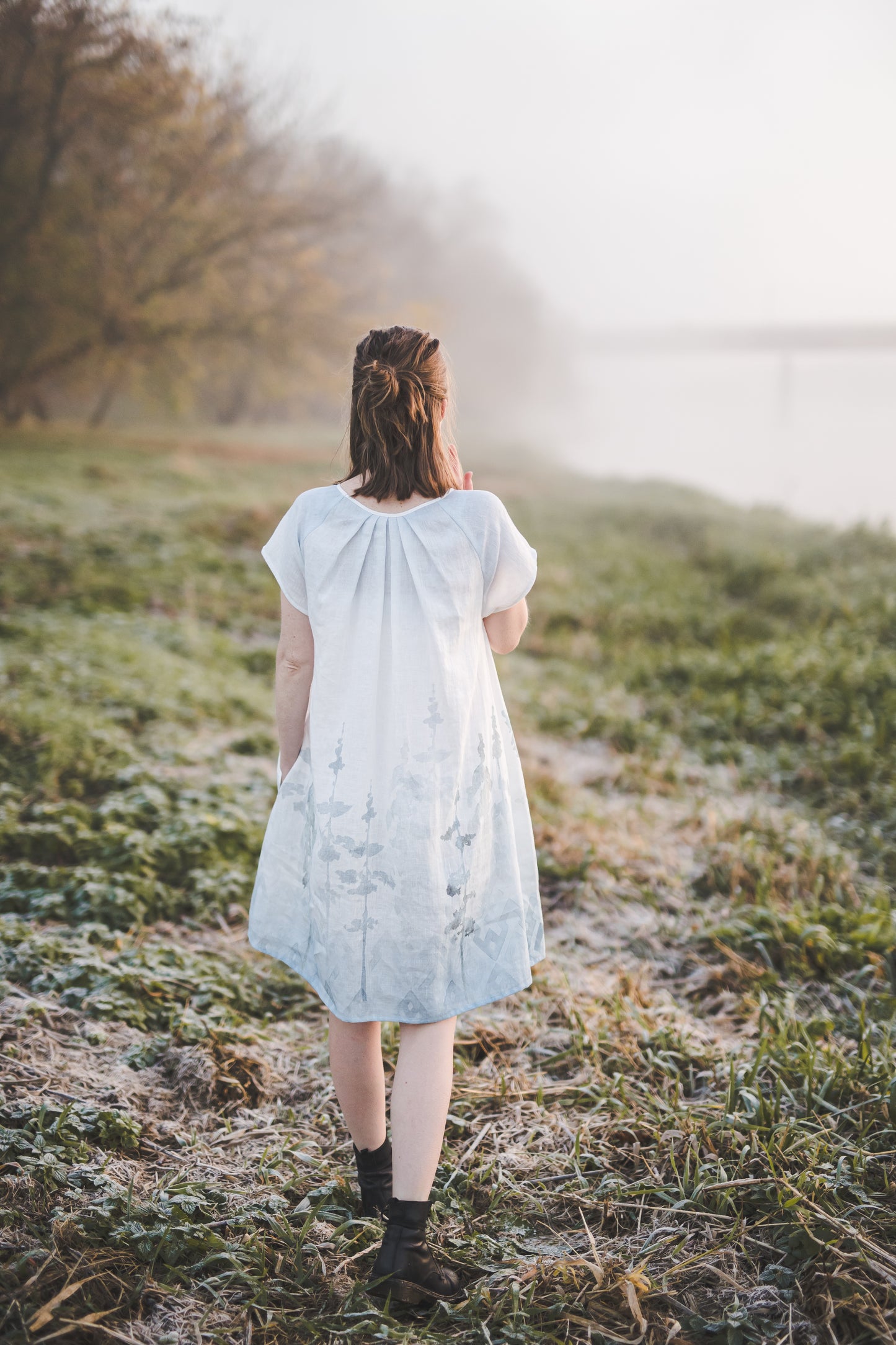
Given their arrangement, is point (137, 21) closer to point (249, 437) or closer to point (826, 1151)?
point (249, 437)

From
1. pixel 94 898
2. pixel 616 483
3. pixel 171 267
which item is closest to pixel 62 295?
pixel 171 267

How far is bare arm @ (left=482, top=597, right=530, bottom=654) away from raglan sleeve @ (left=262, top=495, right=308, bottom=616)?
400 mm

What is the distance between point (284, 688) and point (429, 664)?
1.20 feet

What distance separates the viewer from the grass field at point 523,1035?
1.75 m

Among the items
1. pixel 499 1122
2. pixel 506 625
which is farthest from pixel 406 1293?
pixel 506 625

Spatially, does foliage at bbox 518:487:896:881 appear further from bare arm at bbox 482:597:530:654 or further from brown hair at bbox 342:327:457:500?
brown hair at bbox 342:327:457:500

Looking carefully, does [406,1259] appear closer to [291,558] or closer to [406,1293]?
[406,1293]

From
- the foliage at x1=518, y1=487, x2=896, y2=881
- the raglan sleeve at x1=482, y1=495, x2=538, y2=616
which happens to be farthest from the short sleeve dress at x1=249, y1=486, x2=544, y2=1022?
the foliage at x1=518, y1=487, x2=896, y2=881

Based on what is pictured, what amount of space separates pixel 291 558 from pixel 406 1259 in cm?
143

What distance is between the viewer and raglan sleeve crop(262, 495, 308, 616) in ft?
5.89

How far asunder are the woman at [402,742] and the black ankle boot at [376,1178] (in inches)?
7.4

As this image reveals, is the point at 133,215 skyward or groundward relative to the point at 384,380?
skyward

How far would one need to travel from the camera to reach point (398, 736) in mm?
1721

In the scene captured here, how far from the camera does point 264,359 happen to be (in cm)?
1698
